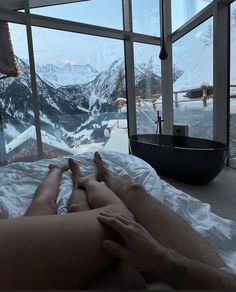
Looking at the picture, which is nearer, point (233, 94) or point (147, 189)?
point (147, 189)

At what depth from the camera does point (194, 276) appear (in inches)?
24.6

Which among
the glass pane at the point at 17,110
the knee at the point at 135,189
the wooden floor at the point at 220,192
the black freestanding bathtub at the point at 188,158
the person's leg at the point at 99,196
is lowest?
the wooden floor at the point at 220,192

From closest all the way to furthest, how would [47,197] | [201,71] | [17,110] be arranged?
[47,197]
[17,110]
[201,71]

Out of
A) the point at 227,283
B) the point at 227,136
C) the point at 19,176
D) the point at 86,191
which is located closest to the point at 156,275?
the point at 227,283

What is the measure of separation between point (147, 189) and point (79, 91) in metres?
3.22

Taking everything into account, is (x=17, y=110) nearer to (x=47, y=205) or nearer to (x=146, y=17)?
(x=146, y=17)

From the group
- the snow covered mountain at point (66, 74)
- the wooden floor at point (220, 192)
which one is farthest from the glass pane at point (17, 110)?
the wooden floor at point (220, 192)

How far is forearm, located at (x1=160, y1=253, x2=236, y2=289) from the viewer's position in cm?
55

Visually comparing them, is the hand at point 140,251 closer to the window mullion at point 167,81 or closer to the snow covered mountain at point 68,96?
the snow covered mountain at point 68,96

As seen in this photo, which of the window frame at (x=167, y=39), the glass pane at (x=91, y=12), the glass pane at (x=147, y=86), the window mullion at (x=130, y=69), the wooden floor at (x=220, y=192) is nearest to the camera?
the wooden floor at (x=220, y=192)

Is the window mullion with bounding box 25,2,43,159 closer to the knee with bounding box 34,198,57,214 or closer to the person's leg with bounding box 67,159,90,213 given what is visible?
the person's leg with bounding box 67,159,90,213

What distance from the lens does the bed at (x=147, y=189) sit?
118cm

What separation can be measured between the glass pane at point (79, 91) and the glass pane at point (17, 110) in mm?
196

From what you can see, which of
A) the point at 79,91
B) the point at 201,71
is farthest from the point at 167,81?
the point at 79,91
